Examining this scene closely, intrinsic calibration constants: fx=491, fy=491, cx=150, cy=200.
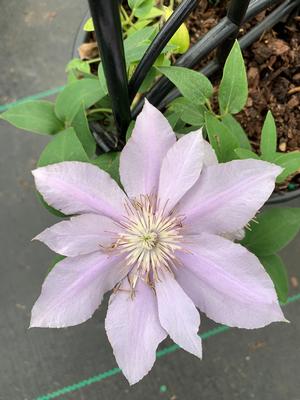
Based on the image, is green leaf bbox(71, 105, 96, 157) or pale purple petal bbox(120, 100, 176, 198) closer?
pale purple petal bbox(120, 100, 176, 198)

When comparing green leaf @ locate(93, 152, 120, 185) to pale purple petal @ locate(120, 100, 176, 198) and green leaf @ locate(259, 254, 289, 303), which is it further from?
green leaf @ locate(259, 254, 289, 303)

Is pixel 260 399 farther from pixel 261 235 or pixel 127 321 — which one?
pixel 127 321

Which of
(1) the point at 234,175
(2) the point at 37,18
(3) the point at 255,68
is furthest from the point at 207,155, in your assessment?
(2) the point at 37,18

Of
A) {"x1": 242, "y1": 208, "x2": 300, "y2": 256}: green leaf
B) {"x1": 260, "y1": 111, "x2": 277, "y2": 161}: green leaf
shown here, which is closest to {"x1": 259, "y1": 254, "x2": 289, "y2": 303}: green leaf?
{"x1": 242, "y1": 208, "x2": 300, "y2": 256}: green leaf

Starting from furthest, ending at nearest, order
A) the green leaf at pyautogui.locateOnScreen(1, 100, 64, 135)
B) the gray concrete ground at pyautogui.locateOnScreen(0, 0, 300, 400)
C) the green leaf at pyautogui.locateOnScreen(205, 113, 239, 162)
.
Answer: the gray concrete ground at pyautogui.locateOnScreen(0, 0, 300, 400) → the green leaf at pyautogui.locateOnScreen(1, 100, 64, 135) → the green leaf at pyautogui.locateOnScreen(205, 113, 239, 162)

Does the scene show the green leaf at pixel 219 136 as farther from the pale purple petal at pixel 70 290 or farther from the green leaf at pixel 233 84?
the pale purple petal at pixel 70 290

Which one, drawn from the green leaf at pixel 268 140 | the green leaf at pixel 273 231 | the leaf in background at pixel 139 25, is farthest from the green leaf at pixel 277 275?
the leaf in background at pixel 139 25

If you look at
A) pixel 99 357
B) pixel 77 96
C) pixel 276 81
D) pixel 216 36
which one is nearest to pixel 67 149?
pixel 77 96
